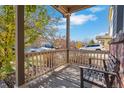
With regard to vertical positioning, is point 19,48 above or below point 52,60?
above

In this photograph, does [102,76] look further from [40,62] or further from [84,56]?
[84,56]

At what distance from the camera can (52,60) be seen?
4961mm

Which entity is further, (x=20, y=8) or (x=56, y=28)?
(x=56, y=28)

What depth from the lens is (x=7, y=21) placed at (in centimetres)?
395

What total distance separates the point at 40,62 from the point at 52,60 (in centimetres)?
78

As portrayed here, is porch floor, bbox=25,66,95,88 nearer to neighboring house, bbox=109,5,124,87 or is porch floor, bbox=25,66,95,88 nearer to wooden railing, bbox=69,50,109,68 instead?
neighboring house, bbox=109,5,124,87

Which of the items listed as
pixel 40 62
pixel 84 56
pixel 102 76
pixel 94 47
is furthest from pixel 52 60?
pixel 94 47

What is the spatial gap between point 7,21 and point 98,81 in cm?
264

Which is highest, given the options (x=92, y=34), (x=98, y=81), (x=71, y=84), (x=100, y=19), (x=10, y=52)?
(x=100, y=19)

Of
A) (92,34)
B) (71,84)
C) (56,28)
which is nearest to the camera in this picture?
(71,84)

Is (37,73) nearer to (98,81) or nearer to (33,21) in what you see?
(33,21)

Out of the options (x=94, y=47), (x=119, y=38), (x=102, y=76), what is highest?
(x=119, y=38)
